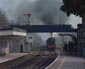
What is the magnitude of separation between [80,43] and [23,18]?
44.3 m

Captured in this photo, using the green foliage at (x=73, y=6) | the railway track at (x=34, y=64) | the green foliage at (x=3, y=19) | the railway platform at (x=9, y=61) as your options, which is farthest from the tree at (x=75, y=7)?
the green foliage at (x=3, y=19)

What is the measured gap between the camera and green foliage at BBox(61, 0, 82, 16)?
64125 millimetres

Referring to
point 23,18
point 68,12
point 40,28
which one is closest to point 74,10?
point 68,12

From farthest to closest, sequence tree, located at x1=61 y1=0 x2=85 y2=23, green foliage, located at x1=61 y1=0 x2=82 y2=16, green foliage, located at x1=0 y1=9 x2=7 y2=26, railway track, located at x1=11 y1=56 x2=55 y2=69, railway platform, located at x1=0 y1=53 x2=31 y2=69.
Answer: green foliage, located at x1=0 y1=9 x2=7 y2=26 < green foliage, located at x1=61 y1=0 x2=82 y2=16 < tree, located at x1=61 y1=0 x2=85 y2=23 < railway platform, located at x1=0 y1=53 x2=31 y2=69 < railway track, located at x1=11 y1=56 x2=55 y2=69

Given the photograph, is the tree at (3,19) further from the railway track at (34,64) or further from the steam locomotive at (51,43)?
the railway track at (34,64)

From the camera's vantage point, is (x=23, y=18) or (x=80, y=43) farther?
(x=23, y=18)

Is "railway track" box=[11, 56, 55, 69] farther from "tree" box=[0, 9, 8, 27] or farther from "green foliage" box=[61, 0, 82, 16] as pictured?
"tree" box=[0, 9, 8, 27]

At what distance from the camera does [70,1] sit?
65375mm

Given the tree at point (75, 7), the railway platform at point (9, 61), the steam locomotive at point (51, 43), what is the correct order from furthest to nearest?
the steam locomotive at point (51, 43), the tree at point (75, 7), the railway platform at point (9, 61)

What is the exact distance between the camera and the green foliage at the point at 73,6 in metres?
64.1

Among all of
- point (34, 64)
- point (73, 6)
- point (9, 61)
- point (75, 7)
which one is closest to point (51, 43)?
point (75, 7)

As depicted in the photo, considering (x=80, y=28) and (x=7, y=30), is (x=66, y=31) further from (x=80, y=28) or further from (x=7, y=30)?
(x=7, y=30)

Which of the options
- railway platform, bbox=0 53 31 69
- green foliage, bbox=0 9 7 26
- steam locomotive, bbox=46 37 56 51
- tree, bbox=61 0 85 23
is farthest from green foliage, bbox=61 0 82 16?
green foliage, bbox=0 9 7 26

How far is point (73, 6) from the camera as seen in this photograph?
65562 mm
